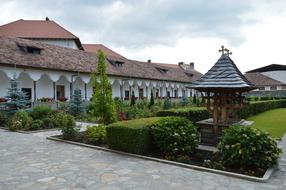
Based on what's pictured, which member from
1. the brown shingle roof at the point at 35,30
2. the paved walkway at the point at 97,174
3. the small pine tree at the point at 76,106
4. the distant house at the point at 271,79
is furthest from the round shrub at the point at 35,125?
the distant house at the point at 271,79

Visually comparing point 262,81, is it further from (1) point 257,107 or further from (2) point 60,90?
(2) point 60,90

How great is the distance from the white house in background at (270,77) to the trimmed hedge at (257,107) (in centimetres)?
1283

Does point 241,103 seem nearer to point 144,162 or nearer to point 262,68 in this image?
point 144,162

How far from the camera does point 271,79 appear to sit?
47156mm

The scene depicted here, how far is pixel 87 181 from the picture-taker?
5633 millimetres

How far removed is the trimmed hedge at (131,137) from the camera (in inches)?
308

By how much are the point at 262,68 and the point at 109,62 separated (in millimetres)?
36921

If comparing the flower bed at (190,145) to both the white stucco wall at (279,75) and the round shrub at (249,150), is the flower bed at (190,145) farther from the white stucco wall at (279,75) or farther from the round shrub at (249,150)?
the white stucco wall at (279,75)

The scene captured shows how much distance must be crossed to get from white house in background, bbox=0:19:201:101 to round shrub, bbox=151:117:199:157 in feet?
12.4

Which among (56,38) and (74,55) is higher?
(56,38)

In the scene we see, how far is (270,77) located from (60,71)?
4182cm

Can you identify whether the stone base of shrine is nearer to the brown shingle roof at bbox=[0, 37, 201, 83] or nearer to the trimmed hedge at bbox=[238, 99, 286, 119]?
the trimmed hedge at bbox=[238, 99, 286, 119]

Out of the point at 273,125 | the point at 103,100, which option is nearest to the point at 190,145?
the point at 103,100

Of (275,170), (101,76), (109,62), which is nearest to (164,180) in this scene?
(275,170)
